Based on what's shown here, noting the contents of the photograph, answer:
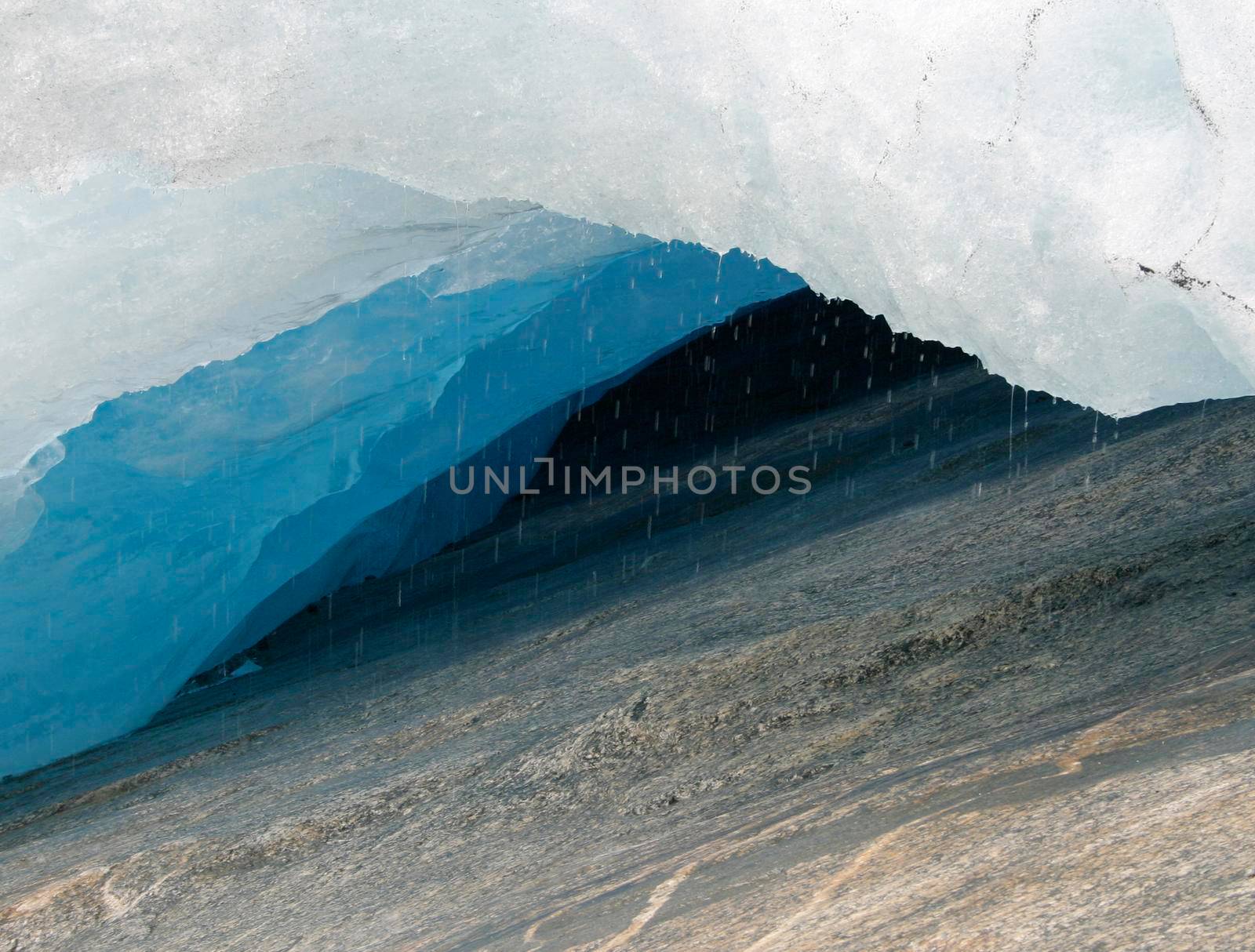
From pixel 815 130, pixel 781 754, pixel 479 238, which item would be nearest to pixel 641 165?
pixel 815 130

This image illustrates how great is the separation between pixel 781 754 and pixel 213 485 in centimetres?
480

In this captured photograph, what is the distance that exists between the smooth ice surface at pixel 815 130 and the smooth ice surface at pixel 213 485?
5.74 ft

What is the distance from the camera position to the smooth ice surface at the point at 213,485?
6.21m

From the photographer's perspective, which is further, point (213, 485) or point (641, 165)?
point (213, 485)

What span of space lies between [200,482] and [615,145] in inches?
167

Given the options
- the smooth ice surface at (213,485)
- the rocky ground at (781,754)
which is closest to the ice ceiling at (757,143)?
the rocky ground at (781,754)

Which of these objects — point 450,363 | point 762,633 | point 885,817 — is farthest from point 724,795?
point 450,363

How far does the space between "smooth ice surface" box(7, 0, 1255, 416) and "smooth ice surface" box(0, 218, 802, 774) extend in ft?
5.74

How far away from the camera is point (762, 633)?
3.97 meters

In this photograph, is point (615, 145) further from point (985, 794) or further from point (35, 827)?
point (35, 827)

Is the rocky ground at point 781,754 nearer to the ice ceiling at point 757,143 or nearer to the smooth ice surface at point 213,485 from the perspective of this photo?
the smooth ice surface at point 213,485

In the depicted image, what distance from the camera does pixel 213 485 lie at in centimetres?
684

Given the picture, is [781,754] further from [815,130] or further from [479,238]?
[479,238]

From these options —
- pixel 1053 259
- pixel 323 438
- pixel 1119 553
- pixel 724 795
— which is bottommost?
pixel 724 795
